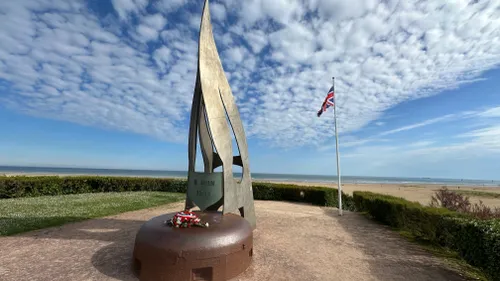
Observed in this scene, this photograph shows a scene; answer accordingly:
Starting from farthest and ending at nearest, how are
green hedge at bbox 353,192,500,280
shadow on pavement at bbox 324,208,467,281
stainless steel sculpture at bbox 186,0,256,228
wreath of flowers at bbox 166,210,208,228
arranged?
stainless steel sculpture at bbox 186,0,256,228, wreath of flowers at bbox 166,210,208,228, shadow on pavement at bbox 324,208,467,281, green hedge at bbox 353,192,500,280

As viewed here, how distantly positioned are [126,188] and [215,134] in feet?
61.0

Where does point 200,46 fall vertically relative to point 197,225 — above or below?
above

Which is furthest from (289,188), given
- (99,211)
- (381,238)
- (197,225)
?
(197,225)

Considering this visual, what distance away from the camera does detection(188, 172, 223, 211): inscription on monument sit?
8273 mm


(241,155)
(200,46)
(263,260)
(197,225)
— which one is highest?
(200,46)

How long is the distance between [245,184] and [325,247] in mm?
3156

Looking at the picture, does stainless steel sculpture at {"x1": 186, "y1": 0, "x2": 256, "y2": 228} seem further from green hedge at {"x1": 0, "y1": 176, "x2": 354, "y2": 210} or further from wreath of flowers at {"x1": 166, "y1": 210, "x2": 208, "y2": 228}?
green hedge at {"x1": 0, "y1": 176, "x2": 354, "y2": 210}

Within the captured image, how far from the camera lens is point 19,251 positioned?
7.47 m

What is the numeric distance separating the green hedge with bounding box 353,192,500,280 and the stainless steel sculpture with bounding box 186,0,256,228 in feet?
19.2

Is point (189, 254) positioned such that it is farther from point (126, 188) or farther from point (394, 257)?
point (126, 188)

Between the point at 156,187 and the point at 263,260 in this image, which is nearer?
the point at 263,260

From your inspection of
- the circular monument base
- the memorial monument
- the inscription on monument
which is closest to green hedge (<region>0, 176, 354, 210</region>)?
the memorial monument

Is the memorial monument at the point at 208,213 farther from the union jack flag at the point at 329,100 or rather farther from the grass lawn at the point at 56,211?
the grass lawn at the point at 56,211

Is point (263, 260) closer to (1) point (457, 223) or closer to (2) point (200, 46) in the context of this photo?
(1) point (457, 223)
